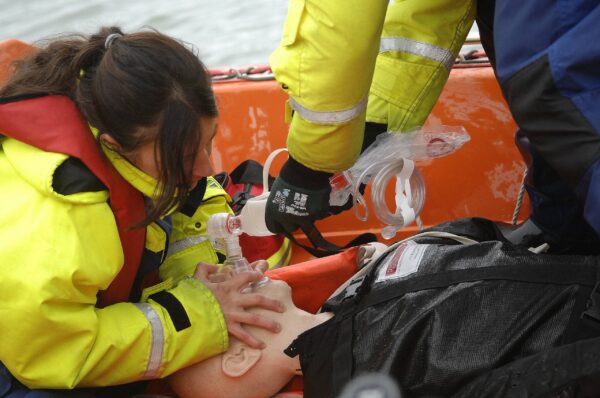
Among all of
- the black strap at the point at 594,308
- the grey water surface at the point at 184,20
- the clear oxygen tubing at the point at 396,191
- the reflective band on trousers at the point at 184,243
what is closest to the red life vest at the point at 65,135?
the reflective band on trousers at the point at 184,243

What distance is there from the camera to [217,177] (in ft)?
7.46

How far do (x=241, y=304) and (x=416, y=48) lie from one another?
709 millimetres

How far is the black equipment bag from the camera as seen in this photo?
1.33 metres

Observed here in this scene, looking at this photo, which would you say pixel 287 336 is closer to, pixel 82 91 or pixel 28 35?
pixel 82 91

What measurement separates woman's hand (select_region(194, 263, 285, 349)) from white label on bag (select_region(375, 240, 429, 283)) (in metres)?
0.22

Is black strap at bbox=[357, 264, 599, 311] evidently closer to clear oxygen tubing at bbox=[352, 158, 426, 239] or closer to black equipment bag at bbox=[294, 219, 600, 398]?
black equipment bag at bbox=[294, 219, 600, 398]

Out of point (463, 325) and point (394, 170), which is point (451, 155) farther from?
point (463, 325)

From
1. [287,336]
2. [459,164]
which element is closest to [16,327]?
[287,336]

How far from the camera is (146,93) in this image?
1436mm

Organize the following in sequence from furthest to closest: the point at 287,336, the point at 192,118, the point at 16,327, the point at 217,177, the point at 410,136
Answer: the point at 217,177
the point at 410,136
the point at 287,336
the point at 192,118
the point at 16,327

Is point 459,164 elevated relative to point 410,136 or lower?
lower

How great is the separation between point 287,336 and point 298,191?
1.03 feet

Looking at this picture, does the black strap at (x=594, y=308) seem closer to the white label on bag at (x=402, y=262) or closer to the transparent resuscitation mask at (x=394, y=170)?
the white label on bag at (x=402, y=262)

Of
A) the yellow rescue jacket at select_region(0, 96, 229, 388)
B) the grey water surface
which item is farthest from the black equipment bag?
the grey water surface
